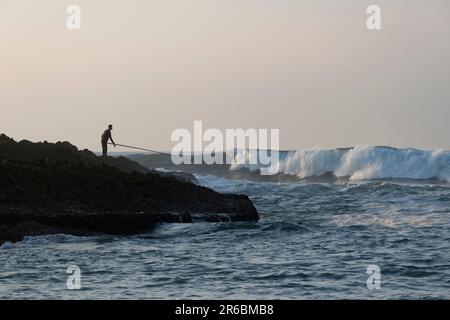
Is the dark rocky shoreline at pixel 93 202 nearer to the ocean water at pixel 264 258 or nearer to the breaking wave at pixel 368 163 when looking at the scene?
the ocean water at pixel 264 258

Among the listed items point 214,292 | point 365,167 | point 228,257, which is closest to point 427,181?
point 365,167

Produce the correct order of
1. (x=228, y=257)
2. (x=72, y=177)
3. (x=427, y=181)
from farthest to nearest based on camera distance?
(x=427, y=181), (x=72, y=177), (x=228, y=257)

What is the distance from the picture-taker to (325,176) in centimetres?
6103

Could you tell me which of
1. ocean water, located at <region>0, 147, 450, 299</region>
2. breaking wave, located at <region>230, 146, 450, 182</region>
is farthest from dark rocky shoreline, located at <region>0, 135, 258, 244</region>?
breaking wave, located at <region>230, 146, 450, 182</region>

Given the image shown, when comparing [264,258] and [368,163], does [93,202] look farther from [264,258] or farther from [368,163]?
[368,163]

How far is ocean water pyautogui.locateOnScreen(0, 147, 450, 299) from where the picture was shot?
14.0 m


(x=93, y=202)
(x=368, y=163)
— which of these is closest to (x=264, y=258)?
(x=93, y=202)

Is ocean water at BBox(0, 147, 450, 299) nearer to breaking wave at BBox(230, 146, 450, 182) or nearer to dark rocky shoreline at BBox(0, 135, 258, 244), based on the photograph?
dark rocky shoreline at BBox(0, 135, 258, 244)

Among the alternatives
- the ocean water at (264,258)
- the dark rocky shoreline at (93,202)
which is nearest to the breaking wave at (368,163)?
the ocean water at (264,258)

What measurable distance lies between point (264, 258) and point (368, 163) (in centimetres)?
4328

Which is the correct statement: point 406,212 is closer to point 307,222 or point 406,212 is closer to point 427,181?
point 307,222

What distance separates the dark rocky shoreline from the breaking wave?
33.2m

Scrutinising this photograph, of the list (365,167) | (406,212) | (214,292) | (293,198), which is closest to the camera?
(214,292)
